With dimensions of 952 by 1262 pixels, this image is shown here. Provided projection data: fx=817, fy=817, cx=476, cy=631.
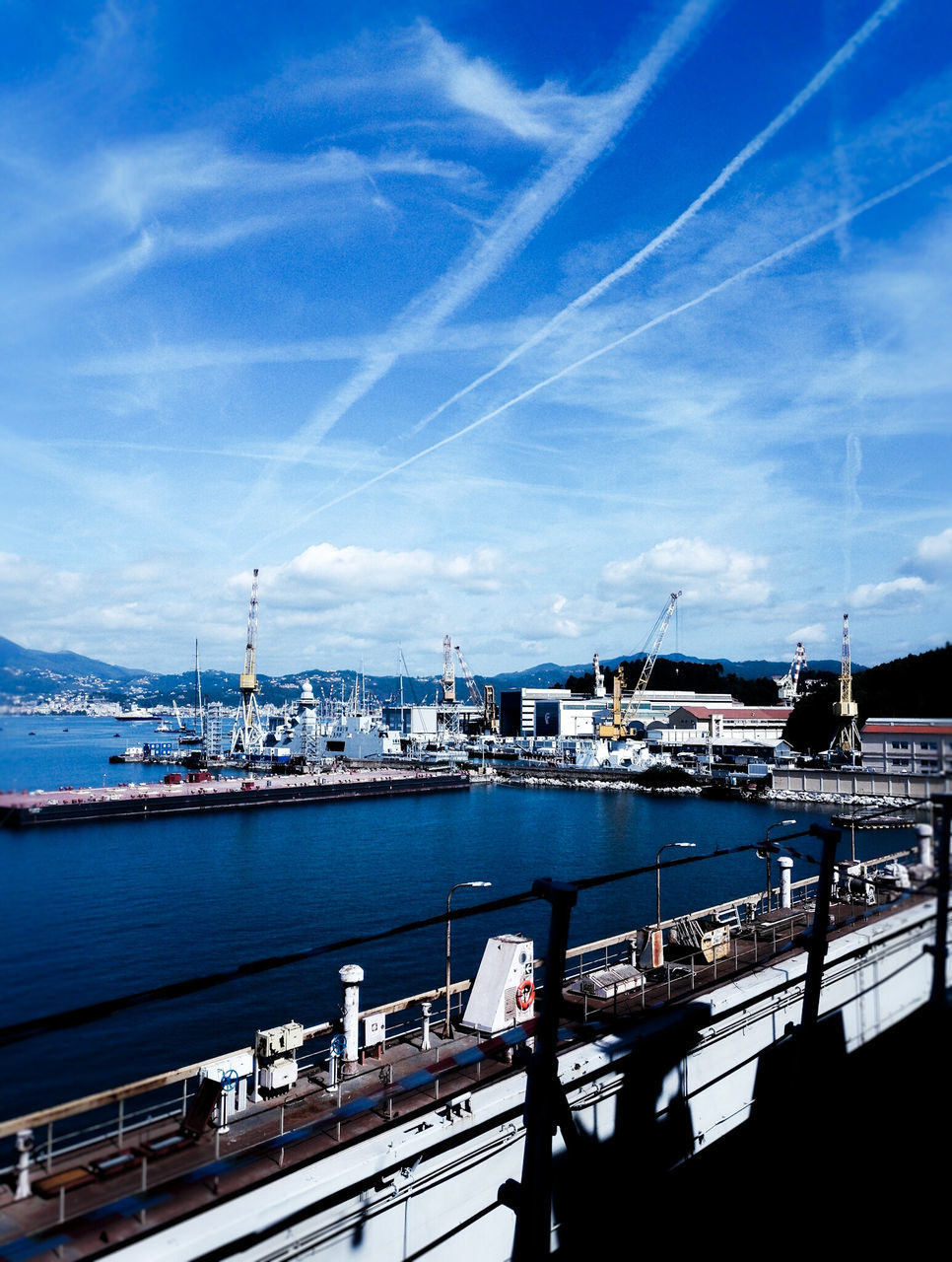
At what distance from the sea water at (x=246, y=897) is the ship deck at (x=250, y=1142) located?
0.38m

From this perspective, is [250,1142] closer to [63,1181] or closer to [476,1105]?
[476,1105]

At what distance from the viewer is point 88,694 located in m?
1.95

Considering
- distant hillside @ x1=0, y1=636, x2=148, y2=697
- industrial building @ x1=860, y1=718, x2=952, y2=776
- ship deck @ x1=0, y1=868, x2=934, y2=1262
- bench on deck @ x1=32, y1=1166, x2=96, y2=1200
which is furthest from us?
industrial building @ x1=860, y1=718, x2=952, y2=776

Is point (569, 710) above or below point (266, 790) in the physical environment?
above

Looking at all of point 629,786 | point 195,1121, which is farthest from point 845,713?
point 195,1121

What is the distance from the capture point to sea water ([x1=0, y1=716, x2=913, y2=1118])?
61.0 inches

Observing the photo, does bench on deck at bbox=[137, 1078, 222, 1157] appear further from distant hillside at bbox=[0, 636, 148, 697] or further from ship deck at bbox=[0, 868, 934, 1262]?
distant hillside at bbox=[0, 636, 148, 697]

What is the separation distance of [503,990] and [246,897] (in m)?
7.17

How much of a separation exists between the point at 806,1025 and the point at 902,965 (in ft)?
2.75

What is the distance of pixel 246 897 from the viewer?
10.5 m

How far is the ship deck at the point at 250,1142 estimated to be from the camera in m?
1.79

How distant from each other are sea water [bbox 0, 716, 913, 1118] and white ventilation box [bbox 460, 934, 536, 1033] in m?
1.11

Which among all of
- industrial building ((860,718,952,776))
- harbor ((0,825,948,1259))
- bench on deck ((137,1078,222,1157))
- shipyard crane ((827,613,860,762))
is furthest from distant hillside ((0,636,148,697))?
shipyard crane ((827,613,860,762))

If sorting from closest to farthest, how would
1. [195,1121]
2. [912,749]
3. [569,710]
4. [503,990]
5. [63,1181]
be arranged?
[63,1181] → [912,749] → [195,1121] → [503,990] → [569,710]
